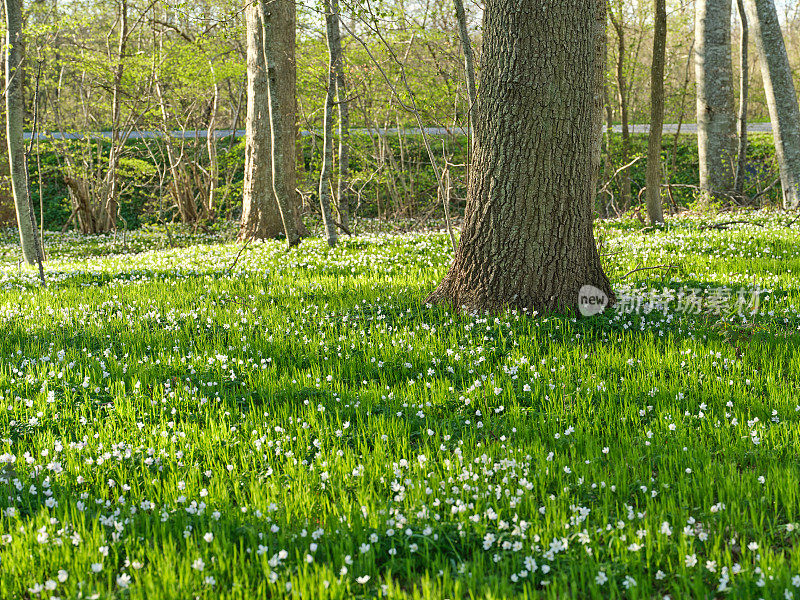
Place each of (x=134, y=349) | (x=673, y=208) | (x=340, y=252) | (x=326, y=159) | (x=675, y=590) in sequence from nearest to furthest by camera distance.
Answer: (x=675, y=590) → (x=134, y=349) → (x=340, y=252) → (x=326, y=159) → (x=673, y=208)

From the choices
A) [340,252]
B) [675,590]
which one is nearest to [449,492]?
[675,590]

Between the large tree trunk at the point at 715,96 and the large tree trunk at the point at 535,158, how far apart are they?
11.2 m

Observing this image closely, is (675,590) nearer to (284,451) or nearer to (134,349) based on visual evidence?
(284,451)

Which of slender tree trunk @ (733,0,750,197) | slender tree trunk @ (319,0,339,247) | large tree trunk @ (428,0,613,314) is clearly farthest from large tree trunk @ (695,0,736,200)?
large tree trunk @ (428,0,613,314)

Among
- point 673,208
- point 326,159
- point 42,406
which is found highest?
point 326,159

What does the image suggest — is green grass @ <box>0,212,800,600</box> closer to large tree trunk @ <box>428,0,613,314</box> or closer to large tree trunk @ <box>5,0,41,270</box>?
large tree trunk @ <box>428,0,613,314</box>

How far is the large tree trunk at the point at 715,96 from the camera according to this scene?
16.3 m

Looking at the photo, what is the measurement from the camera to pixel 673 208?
17531mm

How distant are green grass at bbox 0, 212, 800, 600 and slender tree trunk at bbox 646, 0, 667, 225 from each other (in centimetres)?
615

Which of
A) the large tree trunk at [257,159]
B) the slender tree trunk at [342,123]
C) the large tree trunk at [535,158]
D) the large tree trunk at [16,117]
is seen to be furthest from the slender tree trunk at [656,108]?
the large tree trunk at [16,117]

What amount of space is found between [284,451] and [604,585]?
2.03 metres
